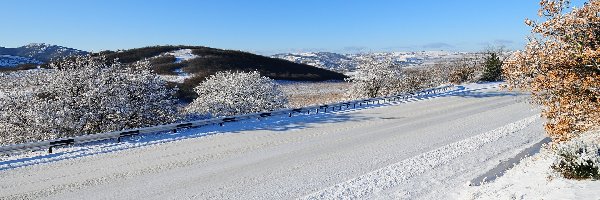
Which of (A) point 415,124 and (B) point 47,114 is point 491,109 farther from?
(B) point 47,114

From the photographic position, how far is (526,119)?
27.2m

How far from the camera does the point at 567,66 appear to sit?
10.1 metres

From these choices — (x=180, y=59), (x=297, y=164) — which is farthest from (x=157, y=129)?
(x=180, y=59)

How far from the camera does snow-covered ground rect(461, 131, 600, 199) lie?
10305 millimetres

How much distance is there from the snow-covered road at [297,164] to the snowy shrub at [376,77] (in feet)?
64.6

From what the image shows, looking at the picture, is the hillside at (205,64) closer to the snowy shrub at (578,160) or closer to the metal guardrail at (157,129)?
the metal guardrail at (157,129)

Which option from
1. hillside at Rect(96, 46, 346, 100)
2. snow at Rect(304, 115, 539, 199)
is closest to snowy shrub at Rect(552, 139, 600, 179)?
snow at Rect(304, 115, 539, 199)

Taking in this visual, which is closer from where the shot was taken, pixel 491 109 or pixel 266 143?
pixel 266 143

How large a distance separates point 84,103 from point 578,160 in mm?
26080

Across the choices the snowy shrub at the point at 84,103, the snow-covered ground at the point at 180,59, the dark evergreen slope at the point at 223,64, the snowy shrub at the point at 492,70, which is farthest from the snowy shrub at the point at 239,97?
the dark evergreen slope at the point at 223,64

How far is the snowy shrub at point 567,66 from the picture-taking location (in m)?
9.86

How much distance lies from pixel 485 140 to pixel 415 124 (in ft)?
17.8

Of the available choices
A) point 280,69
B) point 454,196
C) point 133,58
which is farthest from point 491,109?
point 133,58

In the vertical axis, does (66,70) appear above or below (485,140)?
above
